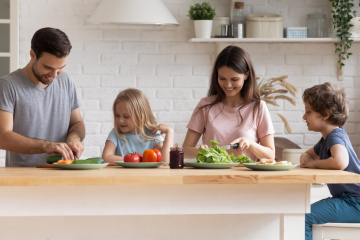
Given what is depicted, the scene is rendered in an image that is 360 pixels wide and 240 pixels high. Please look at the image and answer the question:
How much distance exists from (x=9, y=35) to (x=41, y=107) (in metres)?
1.50

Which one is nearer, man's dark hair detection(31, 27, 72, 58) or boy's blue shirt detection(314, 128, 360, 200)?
boy's blue shirt detection(314, 128, 360, 200)

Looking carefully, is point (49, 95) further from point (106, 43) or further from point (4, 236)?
point (106, 43)

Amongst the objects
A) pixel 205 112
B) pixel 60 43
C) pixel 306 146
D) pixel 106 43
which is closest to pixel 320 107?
pixel 205 112

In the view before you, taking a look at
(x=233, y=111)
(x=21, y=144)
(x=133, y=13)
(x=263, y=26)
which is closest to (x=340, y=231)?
(x=233, y=111)

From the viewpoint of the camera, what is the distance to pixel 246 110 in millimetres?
2832

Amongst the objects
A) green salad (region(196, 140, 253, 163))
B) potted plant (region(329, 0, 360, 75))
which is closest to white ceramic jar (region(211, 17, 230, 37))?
potted plant (region(329, 0, 360, 75))

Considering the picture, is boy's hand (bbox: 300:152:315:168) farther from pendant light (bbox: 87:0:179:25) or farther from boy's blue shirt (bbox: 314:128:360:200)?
pendant light (bbox: 87:0:179:25)

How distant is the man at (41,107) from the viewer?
102 inches

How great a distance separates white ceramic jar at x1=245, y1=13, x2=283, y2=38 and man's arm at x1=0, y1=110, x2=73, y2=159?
1931mm

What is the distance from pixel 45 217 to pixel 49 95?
730 millimetres

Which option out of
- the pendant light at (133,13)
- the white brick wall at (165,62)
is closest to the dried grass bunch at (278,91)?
the white brick wall at (165,62)

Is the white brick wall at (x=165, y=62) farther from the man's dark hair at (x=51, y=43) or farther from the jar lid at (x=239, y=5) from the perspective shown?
the man's dark hair at (x=51, y=43)

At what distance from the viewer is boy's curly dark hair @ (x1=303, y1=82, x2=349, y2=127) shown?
2.60 meters

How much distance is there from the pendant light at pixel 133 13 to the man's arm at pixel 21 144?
42.8 inches
